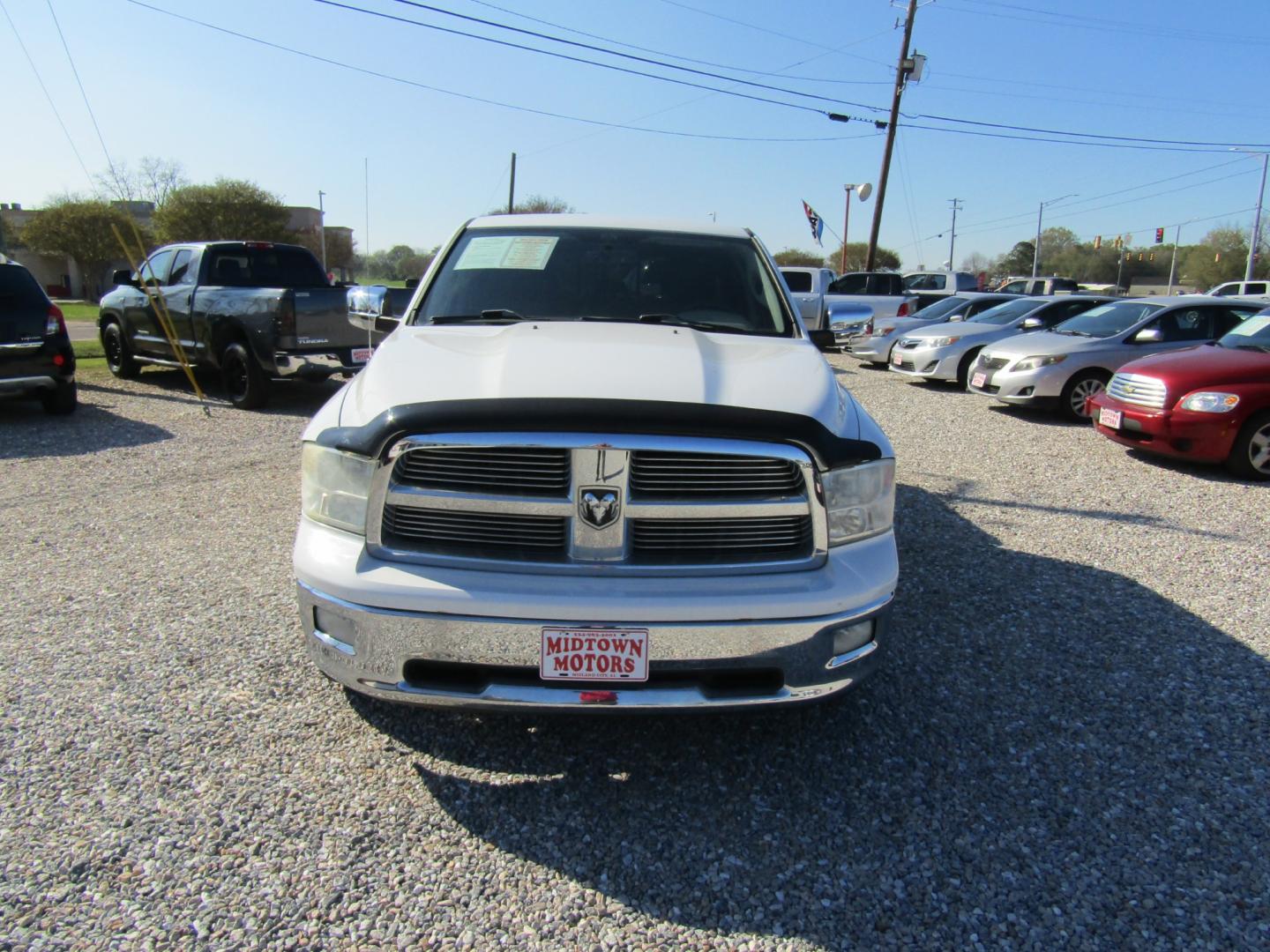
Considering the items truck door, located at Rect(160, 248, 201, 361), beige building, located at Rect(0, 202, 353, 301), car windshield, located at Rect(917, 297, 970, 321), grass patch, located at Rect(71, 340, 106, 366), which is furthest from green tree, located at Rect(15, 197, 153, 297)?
car windshield, located at Rect(917, 297, 970, 321)

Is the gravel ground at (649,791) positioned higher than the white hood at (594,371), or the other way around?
the white hood at (594,371)

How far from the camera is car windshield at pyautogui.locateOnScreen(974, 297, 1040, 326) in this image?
14367mm

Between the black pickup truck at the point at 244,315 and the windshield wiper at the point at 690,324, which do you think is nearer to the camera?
the windshield wiper at the point at 690,324

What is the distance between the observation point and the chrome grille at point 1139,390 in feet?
25.3

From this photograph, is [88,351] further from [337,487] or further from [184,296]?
[337,487]

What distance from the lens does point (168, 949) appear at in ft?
6.81

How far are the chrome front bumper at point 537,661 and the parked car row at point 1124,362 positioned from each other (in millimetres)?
6588

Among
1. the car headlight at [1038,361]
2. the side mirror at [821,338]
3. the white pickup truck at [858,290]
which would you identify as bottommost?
the car headlight at [1038,361]

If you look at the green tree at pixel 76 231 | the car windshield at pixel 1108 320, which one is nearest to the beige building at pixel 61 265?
the green tree at pixel 76 231

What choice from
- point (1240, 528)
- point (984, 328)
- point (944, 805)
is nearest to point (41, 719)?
point (944, 805)

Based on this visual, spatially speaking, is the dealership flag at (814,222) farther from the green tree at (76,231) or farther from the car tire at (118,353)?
the green tree at (76,231)

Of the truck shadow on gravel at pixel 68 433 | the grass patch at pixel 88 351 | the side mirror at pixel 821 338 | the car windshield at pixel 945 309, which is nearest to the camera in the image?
the side mirror at pixel 821 338

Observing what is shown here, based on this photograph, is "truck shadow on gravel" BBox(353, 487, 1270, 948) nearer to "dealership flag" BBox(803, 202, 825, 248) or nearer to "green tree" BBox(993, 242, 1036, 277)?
"dealership flag" BBox(803, 202, 825, 248)

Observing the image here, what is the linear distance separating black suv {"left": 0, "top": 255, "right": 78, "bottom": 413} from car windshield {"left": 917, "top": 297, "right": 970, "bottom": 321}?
14.5 m
